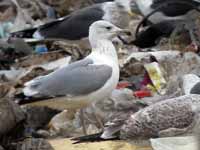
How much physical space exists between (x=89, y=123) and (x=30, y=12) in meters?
3.25

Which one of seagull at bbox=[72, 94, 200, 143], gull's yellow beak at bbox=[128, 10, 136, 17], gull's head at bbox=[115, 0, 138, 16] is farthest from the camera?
gull's yellow beak at bbox=[128, 10, 136, 17]

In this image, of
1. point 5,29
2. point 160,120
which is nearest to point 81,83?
point 160,120

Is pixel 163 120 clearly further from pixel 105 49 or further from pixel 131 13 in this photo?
pixel 131 13

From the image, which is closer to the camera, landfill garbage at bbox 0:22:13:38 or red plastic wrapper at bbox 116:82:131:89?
red plastic wrapper at bbox 116:82:131:89

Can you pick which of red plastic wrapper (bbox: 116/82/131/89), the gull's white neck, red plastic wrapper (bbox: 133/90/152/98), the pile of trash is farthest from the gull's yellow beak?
the gull's white neck

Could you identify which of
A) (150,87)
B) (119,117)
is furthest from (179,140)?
(150,87)

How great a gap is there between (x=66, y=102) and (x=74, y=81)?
137 millimetres

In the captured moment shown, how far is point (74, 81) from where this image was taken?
13.9 feet

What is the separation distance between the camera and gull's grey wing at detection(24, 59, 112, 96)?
4156mm

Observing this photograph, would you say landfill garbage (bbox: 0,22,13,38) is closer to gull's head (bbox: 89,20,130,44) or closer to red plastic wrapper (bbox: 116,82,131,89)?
red plastic wrapper (bbox: 116,82,131,89)

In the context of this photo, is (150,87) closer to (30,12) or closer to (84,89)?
(84,89)

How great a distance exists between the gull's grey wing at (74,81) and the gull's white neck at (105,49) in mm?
178

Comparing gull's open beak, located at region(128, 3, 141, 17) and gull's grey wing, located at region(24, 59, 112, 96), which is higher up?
gull's grey wing, located at region(24, 59, 112, 96)

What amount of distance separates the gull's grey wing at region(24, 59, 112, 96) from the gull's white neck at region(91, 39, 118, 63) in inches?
7.0
